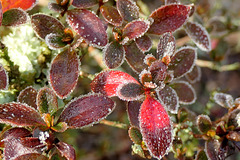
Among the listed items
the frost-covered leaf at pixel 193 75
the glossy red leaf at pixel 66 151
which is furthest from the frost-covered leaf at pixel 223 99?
the glossy red leaf at pixel 66 151

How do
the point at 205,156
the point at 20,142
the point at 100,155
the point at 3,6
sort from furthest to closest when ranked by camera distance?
the point at 100,155, the point at 205,156, the point at 3,6, the point at 20,142

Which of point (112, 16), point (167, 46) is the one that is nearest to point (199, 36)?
point (167, 46)

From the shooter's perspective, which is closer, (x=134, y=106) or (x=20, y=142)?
(x=20, y=142)

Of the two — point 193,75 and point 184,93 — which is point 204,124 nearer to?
point 184,93

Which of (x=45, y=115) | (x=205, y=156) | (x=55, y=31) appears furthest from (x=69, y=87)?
(x=205, y=156)

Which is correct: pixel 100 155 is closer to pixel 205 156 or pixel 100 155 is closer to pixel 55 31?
pixel 205 156

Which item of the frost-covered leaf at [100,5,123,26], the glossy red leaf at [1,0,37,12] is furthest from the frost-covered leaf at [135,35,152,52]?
the glossy red leaf at [1,0,37,12]

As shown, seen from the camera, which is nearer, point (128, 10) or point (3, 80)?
point (3, 80)
